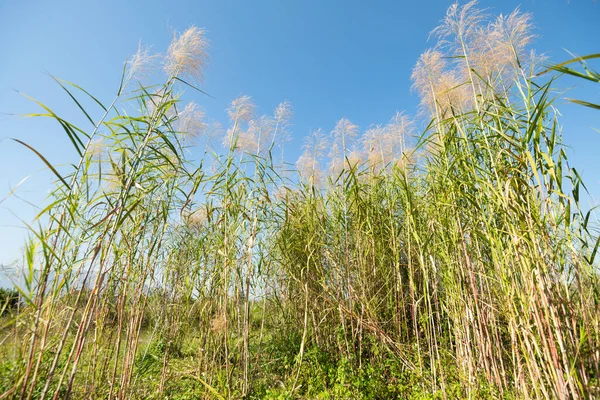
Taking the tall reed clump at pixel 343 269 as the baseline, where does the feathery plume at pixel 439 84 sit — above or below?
above

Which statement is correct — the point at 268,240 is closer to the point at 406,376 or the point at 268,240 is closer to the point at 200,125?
the point at 200,125

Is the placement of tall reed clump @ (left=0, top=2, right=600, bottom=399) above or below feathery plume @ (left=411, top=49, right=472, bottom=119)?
below

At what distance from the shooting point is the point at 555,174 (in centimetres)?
133

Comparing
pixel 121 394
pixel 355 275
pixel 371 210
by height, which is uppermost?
pixel 371 210

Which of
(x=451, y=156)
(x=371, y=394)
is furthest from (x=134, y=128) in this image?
(x=371, y=394)

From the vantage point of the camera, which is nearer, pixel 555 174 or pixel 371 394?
pixel 555 174

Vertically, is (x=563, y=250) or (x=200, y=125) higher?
(x=200, y=125)

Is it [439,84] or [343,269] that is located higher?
[439,84]

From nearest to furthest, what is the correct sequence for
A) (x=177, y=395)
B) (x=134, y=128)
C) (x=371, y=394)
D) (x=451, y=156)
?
(x=134, y=128) < (x=451, y=156) < (x=371, y=394) < (x=177, y=395)

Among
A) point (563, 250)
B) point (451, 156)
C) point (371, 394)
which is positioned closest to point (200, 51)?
point (451, 156)

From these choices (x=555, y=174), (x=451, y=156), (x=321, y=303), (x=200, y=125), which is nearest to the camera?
(x=555, y=174)

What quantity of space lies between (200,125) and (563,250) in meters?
2.83

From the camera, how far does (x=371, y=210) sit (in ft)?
9.20

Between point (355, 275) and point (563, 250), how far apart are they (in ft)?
5.89
